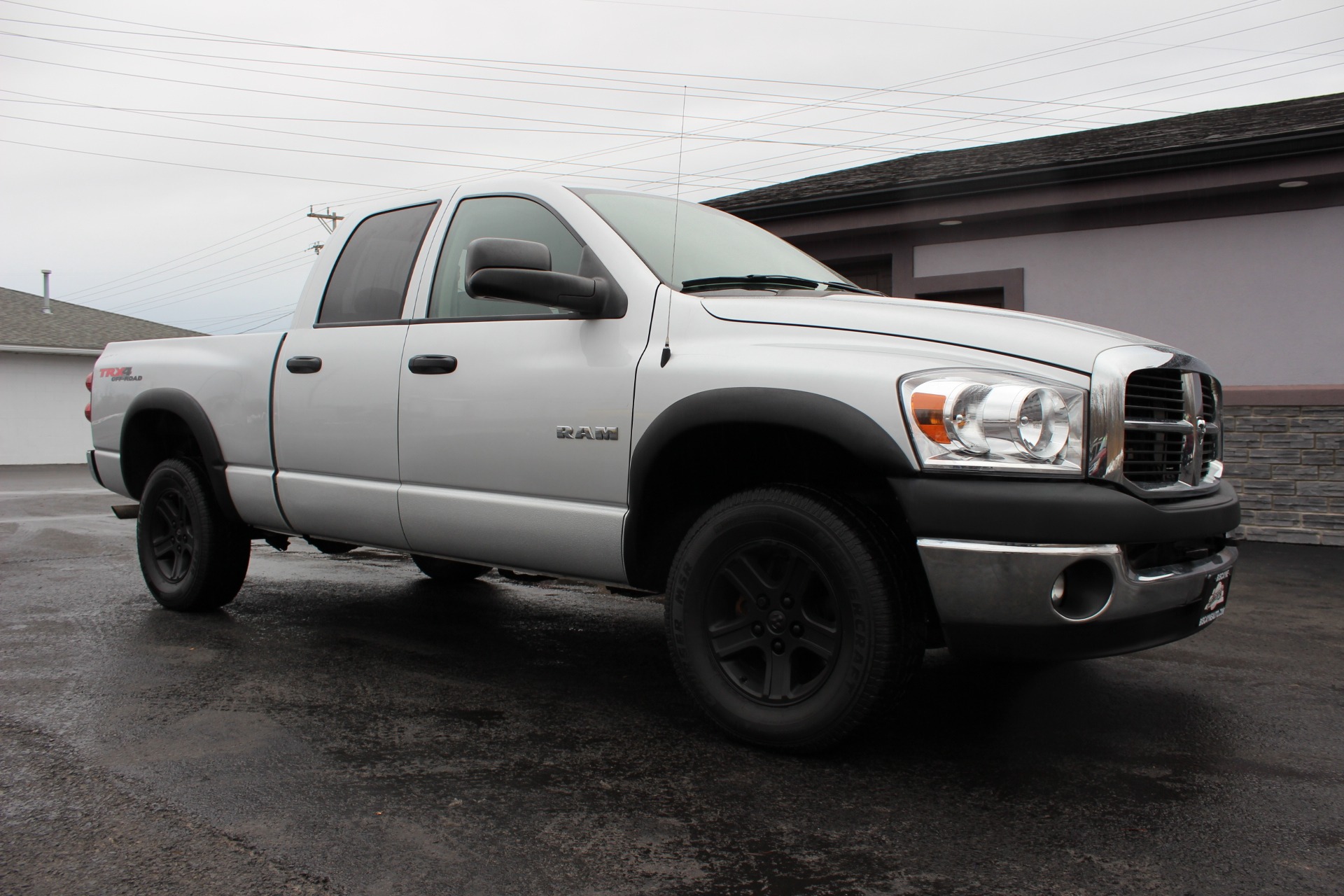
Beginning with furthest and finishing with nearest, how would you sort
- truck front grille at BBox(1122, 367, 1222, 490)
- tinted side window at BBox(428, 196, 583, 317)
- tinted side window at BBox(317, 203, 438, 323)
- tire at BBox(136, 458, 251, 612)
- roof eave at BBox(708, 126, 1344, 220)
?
roof eave at BBox(708, 126, 1344, 220) < tire at BBox(136, 458, 251, 612) < tinted side window at BBox(317, 203, 438, 323) < tinted side window at BBox(428, 196, 583, 317) < truck front grille at BBox(1122, 367, 1222, 490)

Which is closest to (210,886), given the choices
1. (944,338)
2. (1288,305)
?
(944,338)

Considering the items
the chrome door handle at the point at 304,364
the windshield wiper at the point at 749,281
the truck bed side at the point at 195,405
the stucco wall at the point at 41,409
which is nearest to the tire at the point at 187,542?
the truck bed side at the point at 195,405

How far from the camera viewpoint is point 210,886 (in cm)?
253

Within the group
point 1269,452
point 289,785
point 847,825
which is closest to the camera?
point 847,825

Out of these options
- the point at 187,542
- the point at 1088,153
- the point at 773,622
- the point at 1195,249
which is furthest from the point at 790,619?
the point at 1088,153

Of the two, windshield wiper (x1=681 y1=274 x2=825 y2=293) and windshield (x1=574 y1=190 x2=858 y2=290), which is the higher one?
windshield (x1=574 y1=190 x2=858 y2=290)

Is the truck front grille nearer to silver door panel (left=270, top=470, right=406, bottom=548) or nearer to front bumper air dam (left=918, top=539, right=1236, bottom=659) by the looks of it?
front bumper air dam (left=918, top=539, right=1236, bottom=659)

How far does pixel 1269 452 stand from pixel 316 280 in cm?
742

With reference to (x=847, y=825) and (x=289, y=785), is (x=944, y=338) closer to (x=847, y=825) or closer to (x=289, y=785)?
(x=847, y=825)

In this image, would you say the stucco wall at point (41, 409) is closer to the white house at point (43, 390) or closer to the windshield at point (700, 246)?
the white house at point (43, 390)

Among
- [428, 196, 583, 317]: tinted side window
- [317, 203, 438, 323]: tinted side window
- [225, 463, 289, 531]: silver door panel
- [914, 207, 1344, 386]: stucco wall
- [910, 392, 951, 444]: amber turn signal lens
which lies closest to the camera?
[910, 392, 951, 444]: amber turn signal lens

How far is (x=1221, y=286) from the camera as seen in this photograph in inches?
398

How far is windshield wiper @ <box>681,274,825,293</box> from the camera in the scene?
3.96m

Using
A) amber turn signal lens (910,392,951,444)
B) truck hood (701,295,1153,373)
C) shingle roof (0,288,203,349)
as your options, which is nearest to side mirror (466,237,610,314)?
truck hood (701,295,1153,373)
